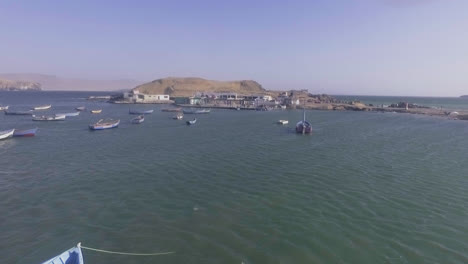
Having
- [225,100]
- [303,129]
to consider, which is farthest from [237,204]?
[225,100]

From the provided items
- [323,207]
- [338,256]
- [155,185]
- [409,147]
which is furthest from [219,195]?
[409,147]

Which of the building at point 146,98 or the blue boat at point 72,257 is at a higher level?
the building at point 146,98

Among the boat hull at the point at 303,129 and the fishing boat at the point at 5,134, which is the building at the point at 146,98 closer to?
the fishing boat at the point at 5,134

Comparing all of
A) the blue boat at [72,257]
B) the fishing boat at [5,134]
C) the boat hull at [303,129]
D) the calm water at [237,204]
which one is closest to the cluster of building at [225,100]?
the boat hull at [303,129]

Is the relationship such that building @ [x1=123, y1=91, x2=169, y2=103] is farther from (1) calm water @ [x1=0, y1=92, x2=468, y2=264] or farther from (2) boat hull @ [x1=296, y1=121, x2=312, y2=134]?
(1) calm water @ [x1=0, y1=92, x2=468, y2=264]

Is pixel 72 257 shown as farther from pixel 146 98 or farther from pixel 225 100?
pixel 146 98

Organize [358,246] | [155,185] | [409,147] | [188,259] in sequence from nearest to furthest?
[188,259] < [358,246] < [155,185] < [409,147]

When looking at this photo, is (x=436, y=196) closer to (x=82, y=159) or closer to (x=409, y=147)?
(x=409, y=147)

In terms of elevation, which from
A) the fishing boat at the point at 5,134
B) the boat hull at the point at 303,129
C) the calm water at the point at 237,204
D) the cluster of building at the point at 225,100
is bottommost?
the calm water at the point at 237,204
